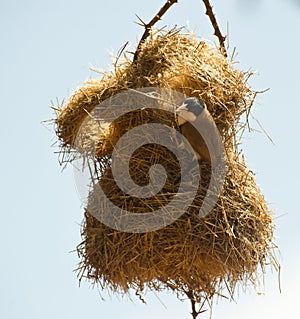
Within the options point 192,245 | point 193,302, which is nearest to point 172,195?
point 192,245

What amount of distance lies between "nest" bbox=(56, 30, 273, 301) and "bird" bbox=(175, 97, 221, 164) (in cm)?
4

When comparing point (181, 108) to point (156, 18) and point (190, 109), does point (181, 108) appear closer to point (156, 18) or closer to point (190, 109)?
point (190, 109)

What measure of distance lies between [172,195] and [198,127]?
193mm

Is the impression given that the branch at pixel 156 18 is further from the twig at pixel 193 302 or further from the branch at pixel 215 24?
the twig at pixel 193 302

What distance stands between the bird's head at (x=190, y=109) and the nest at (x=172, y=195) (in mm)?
79

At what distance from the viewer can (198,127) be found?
8.35 ft

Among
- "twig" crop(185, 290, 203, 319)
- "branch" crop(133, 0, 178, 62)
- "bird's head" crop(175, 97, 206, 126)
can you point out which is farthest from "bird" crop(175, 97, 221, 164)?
"twig" crop(185, 290, 203, 319)

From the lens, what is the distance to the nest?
253cm

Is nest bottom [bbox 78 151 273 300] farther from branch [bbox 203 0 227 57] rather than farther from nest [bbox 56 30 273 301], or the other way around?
branch [bbox 203 0 227 57]

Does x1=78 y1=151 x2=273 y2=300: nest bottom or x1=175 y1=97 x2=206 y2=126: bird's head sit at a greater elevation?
x1=175 y1=97 x2=206 y2=126: bird's head

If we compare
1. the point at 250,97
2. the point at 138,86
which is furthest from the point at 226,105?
the point at 138,86

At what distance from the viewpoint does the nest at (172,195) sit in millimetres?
2529

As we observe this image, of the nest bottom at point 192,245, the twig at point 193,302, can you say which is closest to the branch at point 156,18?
the nest bottom at point 192,245

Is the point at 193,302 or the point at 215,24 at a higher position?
the point at 215,24
